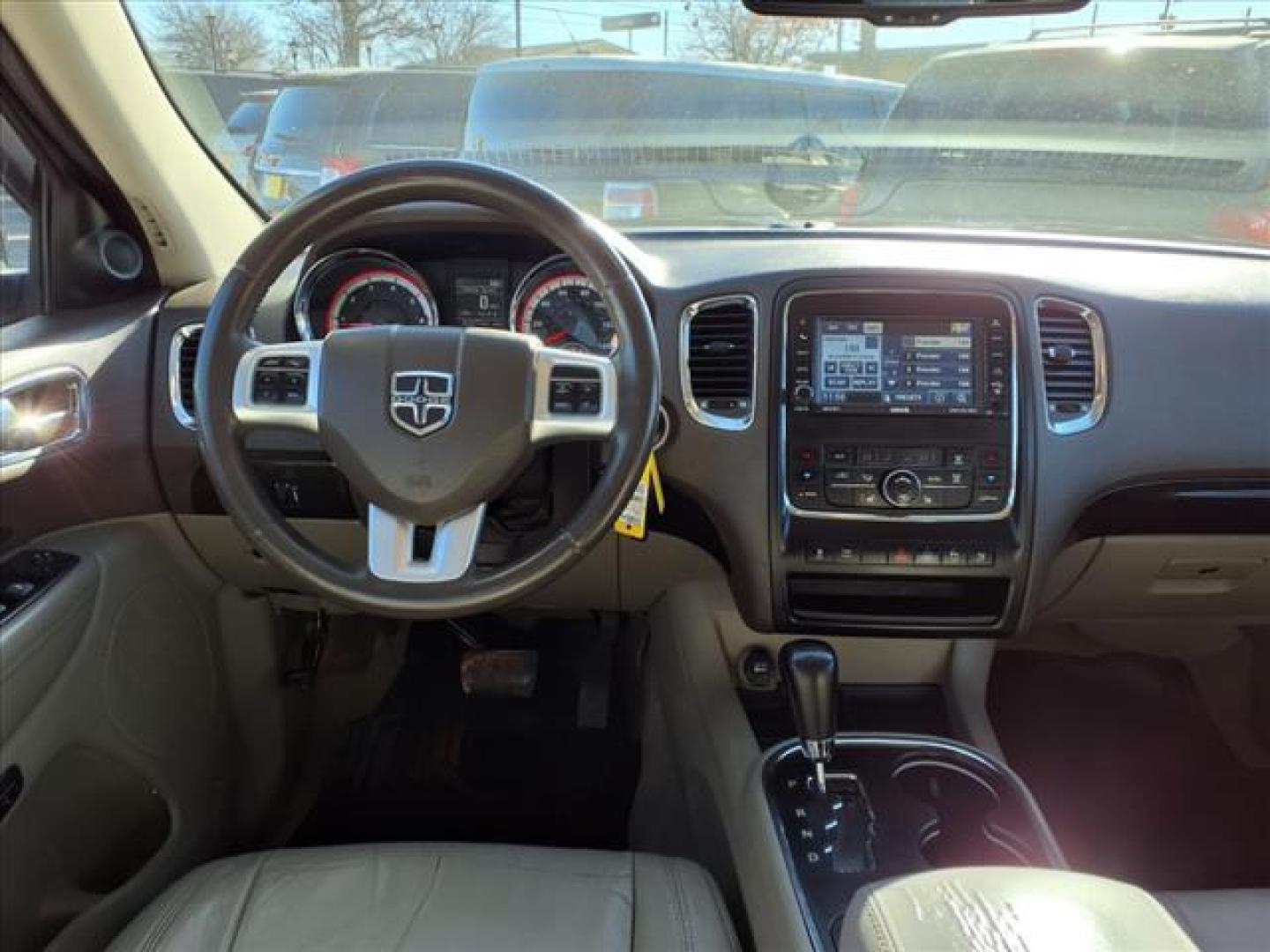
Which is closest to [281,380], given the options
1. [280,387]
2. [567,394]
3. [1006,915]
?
[280,387]

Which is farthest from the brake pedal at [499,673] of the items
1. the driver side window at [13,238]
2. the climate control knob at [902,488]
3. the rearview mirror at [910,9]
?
the rearview mirror at [910,9]

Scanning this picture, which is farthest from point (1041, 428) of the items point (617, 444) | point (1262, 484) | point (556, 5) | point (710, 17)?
point (556, 5)

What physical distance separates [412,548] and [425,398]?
0.64 feet

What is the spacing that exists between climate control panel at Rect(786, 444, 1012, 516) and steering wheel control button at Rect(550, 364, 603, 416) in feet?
1.47

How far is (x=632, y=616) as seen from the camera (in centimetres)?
244

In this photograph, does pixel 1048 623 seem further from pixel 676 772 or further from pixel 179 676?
pixel 179 676

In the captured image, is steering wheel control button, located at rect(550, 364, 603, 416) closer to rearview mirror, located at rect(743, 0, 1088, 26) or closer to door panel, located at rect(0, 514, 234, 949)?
rearview mirror, located at rect(743, 0, 1088, 26)

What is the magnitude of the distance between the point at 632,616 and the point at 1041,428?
1101mm

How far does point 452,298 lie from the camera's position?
1724 millimetres

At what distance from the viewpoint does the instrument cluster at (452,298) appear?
1.67m

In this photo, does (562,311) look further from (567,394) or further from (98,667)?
(98,667)

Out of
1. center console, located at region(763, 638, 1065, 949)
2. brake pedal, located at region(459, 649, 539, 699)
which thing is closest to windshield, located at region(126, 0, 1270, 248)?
center console, located at region(763, 638, 1065, 949)

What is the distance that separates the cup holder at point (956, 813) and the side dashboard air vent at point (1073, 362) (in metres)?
0.58

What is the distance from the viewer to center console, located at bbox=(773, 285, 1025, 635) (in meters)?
1.64
